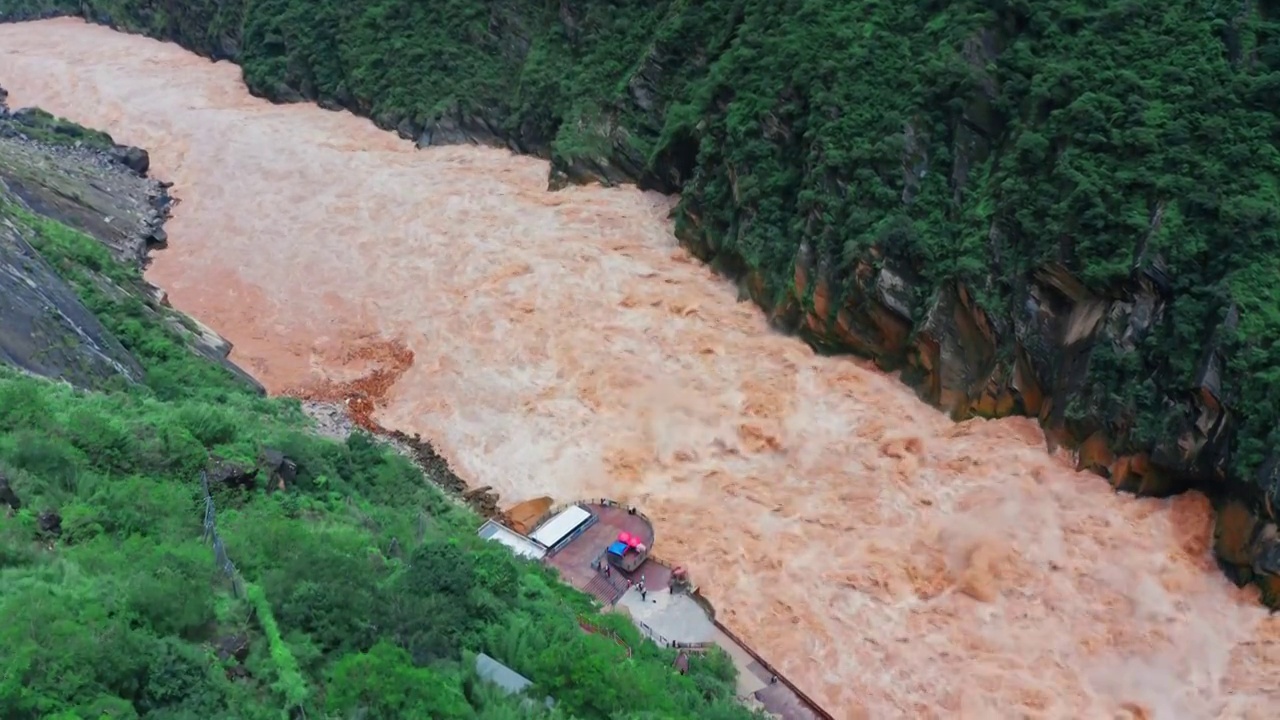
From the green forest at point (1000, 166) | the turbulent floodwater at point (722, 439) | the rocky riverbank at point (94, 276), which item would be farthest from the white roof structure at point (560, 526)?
the green forest at point (1000, 166)

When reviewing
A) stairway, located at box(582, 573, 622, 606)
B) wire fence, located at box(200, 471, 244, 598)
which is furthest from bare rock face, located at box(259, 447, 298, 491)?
stairway, located at box(582, 573, 622, 606)

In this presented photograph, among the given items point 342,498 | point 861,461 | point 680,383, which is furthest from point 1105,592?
point 342,498

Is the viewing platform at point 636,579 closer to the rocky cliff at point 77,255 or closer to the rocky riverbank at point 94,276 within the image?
the rocky riverbank at point 94,276

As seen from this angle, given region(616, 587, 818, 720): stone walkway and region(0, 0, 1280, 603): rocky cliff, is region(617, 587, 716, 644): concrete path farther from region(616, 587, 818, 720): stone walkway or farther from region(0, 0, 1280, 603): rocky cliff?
region(0, 0, 1280, 603): rocky cliff

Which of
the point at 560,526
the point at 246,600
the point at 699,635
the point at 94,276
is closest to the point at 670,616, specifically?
the point at 699,635

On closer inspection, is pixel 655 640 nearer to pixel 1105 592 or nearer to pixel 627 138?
pixel 1105 592

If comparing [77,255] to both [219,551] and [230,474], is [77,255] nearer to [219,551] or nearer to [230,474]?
[230,474]
